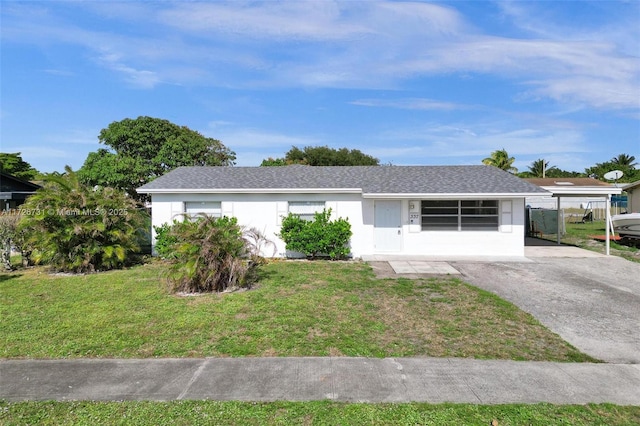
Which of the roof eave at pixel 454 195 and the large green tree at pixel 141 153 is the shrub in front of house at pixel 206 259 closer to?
the roof eave at pixel 454 195

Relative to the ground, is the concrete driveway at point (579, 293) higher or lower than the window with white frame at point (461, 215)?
lower

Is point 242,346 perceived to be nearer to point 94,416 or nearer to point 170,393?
point 170,393

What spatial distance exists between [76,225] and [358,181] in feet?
32.9

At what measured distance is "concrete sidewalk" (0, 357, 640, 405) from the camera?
3896 mm

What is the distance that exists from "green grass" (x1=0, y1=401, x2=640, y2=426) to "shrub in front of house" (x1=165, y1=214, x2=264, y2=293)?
14.2 feet

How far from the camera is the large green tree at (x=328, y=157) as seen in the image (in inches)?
1731

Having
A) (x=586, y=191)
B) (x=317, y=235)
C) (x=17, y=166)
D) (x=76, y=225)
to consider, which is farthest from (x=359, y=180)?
(x=17, y=166)

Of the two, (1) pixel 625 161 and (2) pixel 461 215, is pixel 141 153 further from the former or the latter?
(1) pixel 625 161

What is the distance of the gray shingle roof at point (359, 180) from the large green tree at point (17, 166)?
32.2 metres

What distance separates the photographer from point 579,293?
8.48 metres

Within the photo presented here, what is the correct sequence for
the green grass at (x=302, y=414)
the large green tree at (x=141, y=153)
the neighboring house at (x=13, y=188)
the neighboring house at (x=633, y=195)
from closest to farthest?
the green grass at (x=302, y=414) < the neighboring house at (x=13, y=188) < the neighboring house at (x=633, y=195) < the large green tree at (x=141, y=153)

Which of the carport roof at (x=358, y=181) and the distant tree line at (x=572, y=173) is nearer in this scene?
Result: the carport roof at (x=358, y=181)

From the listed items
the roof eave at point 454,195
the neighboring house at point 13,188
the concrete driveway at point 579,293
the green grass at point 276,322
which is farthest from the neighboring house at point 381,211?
the neighboring house at point 13,188

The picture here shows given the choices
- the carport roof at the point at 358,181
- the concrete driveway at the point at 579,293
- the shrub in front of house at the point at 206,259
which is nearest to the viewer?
the concrete driveway at the point at 579,293
